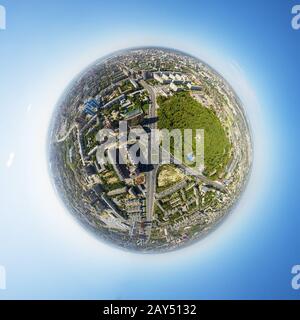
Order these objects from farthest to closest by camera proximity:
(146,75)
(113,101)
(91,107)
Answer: (146,75) → (91,107) → (113,101)

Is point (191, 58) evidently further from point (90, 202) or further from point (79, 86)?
point (90, 202)

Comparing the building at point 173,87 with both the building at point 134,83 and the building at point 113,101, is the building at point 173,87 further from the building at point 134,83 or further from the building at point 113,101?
the building at point 113,101

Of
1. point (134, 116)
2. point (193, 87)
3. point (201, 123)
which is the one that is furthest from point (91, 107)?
point (201, 123)

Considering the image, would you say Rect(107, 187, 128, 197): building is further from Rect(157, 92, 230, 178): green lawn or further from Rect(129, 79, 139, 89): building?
Rect(129, 79, 139, 89): building

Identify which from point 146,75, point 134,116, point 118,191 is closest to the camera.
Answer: point 134,116

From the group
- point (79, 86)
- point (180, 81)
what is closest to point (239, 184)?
point (180, 81)

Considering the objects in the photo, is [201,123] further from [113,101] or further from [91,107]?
[91,107]
